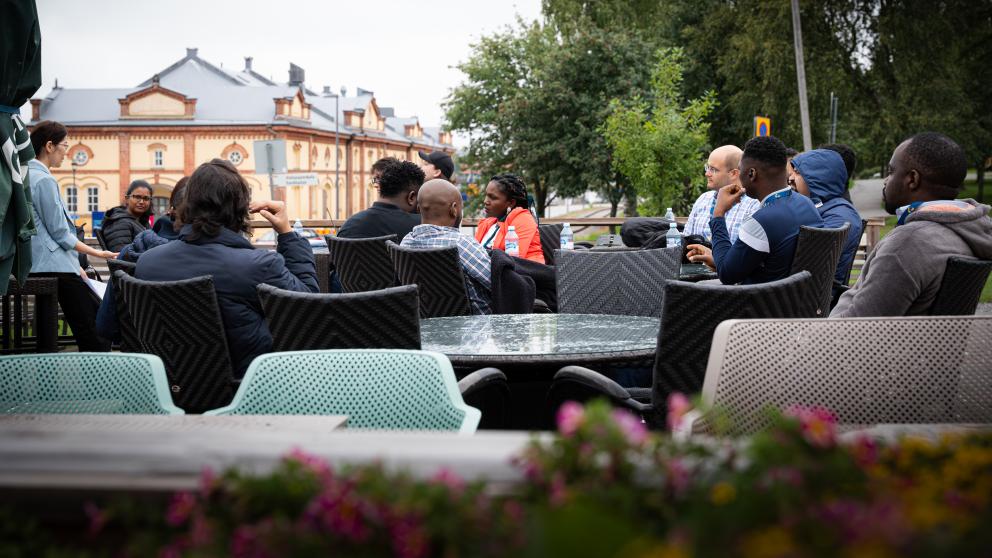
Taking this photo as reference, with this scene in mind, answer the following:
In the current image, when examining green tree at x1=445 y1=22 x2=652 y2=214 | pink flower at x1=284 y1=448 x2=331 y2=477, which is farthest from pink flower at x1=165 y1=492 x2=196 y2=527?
green tree at x1=445 y1=22 x2=652 y2=214

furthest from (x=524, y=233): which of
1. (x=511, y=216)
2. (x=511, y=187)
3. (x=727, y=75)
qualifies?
(x=727, y=75)

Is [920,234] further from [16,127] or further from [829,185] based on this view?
[16,127]

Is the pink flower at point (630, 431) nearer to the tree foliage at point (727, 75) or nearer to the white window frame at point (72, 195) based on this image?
the tree foliage at point (727, 75)

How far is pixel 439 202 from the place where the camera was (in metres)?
5.96

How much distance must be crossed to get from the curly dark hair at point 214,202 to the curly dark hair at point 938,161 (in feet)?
9.20

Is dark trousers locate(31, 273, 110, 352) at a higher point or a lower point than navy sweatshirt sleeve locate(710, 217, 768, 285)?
lower

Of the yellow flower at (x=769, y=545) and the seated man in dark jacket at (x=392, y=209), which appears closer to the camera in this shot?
the yellow flower at (x=769, y=545)

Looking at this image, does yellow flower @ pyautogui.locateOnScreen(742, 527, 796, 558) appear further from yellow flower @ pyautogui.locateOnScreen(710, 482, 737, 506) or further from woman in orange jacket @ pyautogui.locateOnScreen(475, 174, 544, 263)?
woman in orange jacket @ pyautogui.locateOnScreen(475, 174, 544, 263)

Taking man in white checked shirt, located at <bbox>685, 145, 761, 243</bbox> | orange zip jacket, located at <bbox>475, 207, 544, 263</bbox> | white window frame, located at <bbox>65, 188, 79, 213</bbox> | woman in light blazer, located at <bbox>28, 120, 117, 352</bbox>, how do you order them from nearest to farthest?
woman in light blazer, located at <bbox>28, 120, 117, 352</bbox> < man in white checked shirt, located at <bbox>685, 145, 761, 243</bbox> < orange zip jacket, located at <bbox>475, 207, 544, 263</bbox> < white window frame, located at <bbox>65, 188, 79, 213</bbox>

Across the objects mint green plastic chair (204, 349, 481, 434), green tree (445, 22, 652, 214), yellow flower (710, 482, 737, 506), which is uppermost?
green tree (445, 22, 652, 214)

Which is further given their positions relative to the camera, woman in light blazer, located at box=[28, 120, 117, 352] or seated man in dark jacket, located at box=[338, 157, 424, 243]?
seated man in dark jacket, located at box=[338, 157, 424, 243]

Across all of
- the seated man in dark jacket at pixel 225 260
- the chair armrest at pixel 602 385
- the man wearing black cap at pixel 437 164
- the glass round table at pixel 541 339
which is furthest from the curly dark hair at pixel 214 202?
the man wearing black cap at pixel 437 164

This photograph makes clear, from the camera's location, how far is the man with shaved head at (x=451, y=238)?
5.76 meters

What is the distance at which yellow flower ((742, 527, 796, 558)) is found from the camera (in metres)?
0.76
